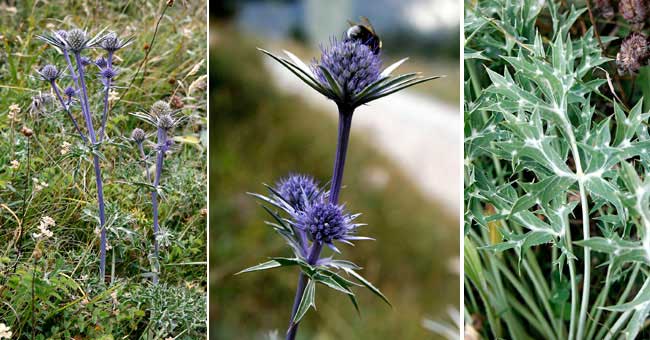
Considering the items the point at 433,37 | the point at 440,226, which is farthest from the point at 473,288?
the point at 433,37

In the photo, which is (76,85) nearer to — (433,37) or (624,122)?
(624,122)

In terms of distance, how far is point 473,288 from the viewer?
3.29 ft

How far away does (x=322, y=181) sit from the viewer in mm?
1660

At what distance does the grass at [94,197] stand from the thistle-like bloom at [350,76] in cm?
34

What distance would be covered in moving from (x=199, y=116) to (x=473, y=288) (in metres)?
0.50

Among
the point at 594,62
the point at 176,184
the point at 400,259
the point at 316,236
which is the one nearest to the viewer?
the point at 316,236

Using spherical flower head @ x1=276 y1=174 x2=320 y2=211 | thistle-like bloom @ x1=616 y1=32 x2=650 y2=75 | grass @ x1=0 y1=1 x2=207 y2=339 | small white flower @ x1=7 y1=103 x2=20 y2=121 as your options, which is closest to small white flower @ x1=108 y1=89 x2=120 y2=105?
grass @ x1=0 y1=1 x2=207 y2=339

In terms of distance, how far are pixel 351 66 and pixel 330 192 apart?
14cm

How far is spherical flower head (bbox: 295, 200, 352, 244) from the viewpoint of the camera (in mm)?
679

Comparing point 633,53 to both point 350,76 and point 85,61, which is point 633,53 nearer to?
point 350,76

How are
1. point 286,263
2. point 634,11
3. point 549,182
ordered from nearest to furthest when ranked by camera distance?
1. point 286,263
2. point 549,182
3. point 634,11

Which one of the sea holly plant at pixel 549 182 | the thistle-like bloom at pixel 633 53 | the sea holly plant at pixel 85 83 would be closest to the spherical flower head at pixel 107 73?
the sea holly plant at pixel 85 83

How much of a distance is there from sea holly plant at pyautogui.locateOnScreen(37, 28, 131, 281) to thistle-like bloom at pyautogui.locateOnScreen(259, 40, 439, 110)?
1.20 feet

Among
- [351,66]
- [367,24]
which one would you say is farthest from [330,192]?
[367,24]
